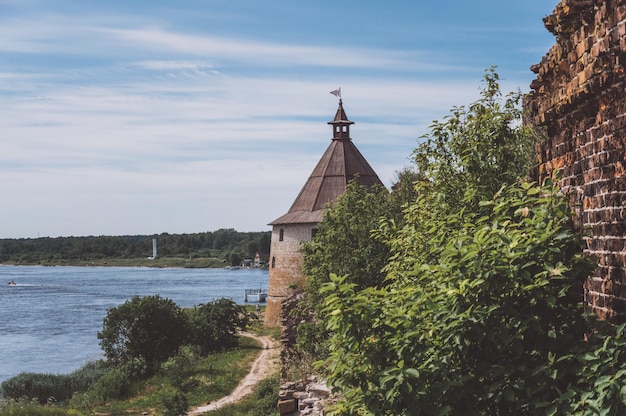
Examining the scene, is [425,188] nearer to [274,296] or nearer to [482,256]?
[482,256]

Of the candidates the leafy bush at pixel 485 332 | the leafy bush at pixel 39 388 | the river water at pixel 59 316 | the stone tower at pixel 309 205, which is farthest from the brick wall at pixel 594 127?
the river water at pixel 59 316

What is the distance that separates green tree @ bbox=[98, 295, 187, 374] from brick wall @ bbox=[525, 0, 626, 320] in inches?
1329

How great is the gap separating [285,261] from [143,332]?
333 inches

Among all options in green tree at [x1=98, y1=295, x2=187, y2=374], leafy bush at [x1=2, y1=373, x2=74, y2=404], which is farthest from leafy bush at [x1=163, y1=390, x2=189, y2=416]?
green tree at [x1=98, y1=295, x2=187, y2=374]

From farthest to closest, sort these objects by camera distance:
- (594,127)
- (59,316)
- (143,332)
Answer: (59,316) → (143,332) → (594,127)

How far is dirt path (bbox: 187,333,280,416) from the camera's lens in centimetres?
2761

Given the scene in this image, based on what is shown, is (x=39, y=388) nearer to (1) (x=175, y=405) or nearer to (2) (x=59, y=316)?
(1) (x=175, y=405)

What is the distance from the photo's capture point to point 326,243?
21703 mm

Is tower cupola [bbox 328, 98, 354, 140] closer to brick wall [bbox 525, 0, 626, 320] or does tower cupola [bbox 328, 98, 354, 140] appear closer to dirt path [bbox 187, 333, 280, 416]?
dirt path [bbox 187, 333, 280, 416]

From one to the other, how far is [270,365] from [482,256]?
28825 mm

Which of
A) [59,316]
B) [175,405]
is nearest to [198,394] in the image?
[175,405]

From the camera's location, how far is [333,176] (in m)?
43.3

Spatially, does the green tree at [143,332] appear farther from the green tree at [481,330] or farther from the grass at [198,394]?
the green tree at [481,330]

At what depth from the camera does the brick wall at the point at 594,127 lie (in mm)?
5270
